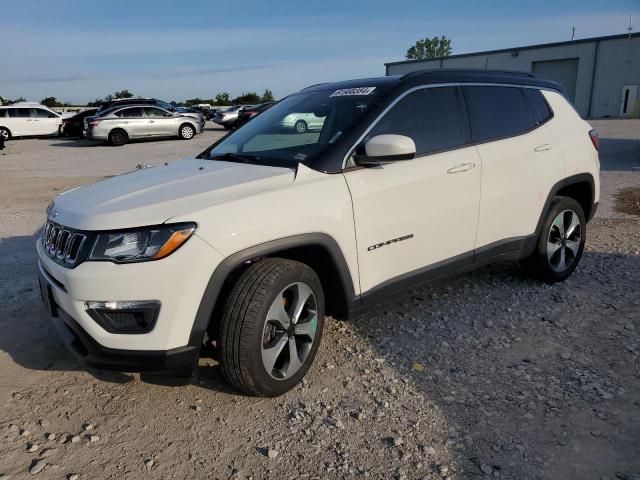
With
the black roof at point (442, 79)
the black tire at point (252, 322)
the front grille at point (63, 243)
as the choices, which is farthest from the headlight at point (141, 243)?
the black roof at point (442, 79)

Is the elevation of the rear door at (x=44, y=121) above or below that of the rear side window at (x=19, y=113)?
below

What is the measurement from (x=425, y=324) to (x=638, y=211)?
527cm

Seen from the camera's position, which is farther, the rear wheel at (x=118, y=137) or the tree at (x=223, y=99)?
the tree at (x=223, y=99)

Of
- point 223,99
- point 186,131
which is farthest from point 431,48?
point 186,131

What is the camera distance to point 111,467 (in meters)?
2.51

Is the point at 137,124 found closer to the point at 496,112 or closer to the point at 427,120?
the point at 496,112

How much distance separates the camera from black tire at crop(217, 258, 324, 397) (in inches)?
107

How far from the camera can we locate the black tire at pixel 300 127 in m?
3.75

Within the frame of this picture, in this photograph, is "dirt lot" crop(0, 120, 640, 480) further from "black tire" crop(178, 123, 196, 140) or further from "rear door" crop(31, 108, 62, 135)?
"rear door" crop(31, 108, 62, 135)

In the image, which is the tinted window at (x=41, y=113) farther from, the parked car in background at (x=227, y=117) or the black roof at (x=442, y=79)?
the black roof at (x=442, y=79)

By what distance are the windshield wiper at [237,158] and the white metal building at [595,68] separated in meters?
35.6

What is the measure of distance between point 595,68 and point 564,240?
39.8 m

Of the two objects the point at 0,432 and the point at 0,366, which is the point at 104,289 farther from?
the point at 0,366

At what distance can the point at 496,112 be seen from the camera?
161 inches
